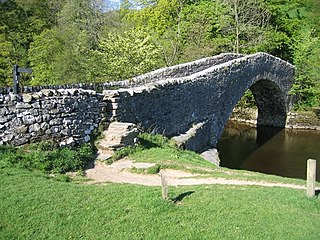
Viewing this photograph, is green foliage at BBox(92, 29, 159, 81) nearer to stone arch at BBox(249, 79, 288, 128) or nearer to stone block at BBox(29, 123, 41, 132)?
stone arch at BBox(249, 79, 288, 128)

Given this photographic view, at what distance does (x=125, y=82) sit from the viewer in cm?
1552

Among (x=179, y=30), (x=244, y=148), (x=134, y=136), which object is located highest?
(x=179, y=30)

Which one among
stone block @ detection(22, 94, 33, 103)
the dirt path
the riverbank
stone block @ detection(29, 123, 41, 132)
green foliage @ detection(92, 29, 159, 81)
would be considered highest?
green foliage @ detection(92, 29, 159, 81)

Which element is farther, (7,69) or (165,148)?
(7,69)

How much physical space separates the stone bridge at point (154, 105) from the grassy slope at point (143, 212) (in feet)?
5.81

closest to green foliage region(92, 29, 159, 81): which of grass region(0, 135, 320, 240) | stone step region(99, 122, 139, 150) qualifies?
stone step region(99, 122, 139, 150)

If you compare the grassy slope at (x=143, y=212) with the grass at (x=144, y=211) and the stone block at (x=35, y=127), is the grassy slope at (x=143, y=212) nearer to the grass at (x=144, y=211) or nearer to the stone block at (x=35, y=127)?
the grass at (x=144, y=211)

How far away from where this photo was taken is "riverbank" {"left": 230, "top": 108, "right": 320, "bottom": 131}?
28.5 m

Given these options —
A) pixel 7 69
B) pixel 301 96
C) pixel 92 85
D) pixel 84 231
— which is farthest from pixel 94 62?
pixel 84 231

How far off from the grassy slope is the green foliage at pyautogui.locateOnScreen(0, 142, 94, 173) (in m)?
0.58

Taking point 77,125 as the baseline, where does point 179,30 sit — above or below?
above

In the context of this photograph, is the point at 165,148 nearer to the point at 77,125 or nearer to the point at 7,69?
the point at 77,125

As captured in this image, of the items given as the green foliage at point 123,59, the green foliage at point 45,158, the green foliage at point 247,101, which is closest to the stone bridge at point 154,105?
the green foliage at point 45,158

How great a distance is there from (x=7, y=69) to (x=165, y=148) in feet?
70.5
